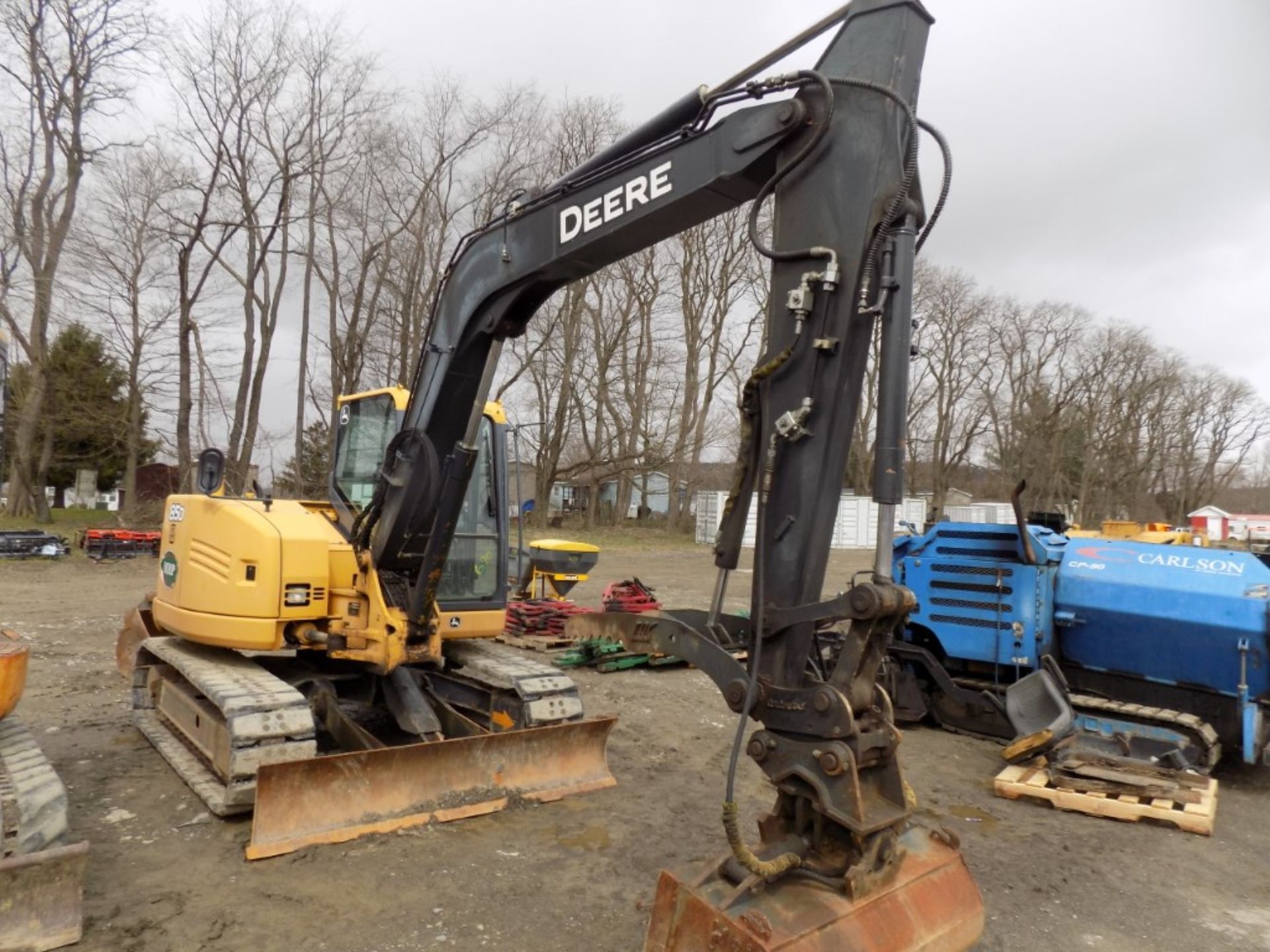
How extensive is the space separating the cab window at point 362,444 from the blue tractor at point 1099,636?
14.4 feet

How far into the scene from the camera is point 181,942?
11.0ft

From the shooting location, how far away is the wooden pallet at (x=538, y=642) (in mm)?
9828

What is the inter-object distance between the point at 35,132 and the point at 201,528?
21.8 metres

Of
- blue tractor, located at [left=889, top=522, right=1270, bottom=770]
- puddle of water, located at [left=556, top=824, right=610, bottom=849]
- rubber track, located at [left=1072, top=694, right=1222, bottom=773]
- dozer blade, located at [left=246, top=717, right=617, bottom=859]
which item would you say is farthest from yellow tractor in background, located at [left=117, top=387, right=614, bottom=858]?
rubber track, located at [left=1072, top=694, right=1222, bottom=773]

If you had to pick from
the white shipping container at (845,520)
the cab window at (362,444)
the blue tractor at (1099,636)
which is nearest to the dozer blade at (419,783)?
the cab window at (362,444)

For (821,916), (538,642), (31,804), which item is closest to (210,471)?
(31,804)

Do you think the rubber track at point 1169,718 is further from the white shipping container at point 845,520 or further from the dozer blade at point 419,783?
the white shipping container at point 845,520

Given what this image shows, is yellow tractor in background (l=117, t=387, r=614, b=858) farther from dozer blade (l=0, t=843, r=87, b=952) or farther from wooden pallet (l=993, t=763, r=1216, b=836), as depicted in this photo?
wooden pallet (l=993, t=763, r=1216, b=836)

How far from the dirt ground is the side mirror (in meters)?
1.77

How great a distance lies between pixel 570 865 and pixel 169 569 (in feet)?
11.7

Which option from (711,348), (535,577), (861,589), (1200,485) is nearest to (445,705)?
(861,589)

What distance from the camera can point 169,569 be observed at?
5879 millimetres

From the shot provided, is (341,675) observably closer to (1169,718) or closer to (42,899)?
(42,899)

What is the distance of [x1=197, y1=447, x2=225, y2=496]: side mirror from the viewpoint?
5.44 m
